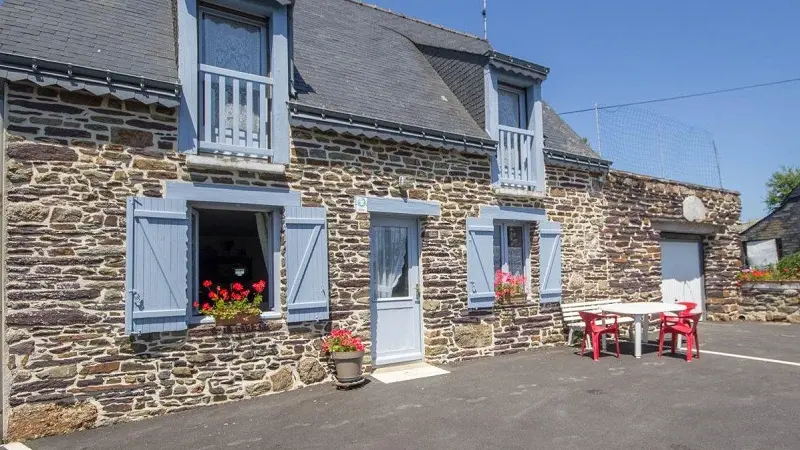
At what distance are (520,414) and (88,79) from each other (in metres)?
5.62

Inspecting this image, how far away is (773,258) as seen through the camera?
2005 centimetres

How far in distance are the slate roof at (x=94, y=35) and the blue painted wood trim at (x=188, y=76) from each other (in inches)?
7.4

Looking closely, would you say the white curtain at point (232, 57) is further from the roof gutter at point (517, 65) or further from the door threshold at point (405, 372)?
the roof gutter at point (517, 65)

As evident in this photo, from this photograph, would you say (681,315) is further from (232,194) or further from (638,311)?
(232,194)

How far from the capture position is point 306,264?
6902 millimetres

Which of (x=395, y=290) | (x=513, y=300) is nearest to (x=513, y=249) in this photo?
(x=513, y=300)

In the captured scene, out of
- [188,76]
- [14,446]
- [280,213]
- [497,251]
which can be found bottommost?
[14,446]

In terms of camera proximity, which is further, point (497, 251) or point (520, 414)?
point (497, 251)

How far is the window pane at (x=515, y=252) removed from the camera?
9.34 metres

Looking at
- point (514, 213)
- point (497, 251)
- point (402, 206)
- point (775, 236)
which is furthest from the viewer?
point (775, 236)

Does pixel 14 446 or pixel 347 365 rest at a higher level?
pixel 347 365

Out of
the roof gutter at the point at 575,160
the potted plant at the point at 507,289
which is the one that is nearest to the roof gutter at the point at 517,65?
the roof gutter at the point at 575,160

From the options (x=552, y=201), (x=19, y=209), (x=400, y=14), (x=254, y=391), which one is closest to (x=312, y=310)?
(x=254, y=391)

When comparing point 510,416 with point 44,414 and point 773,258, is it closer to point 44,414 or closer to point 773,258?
point 44,414
